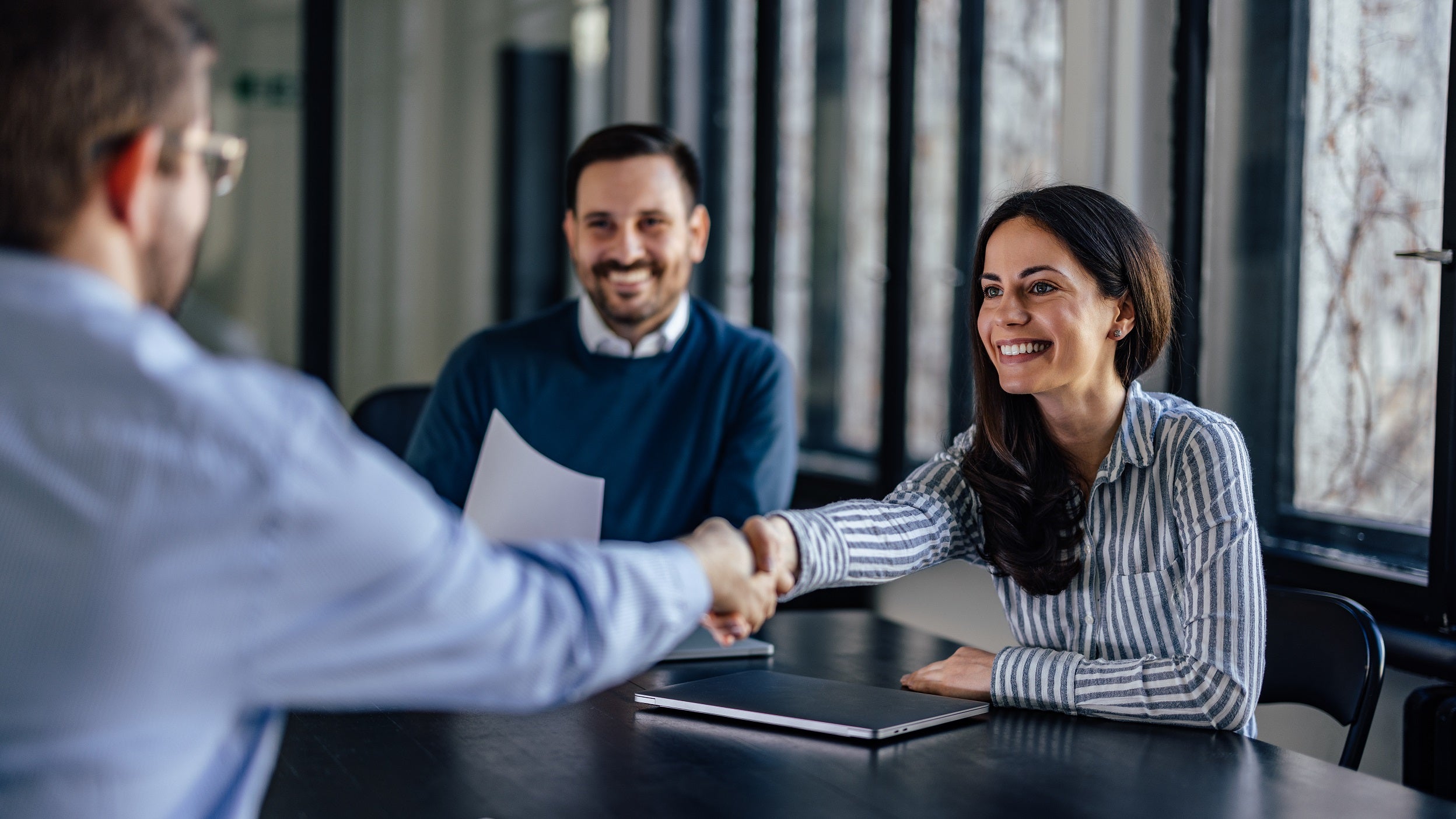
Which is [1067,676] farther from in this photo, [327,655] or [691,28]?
[691,28]

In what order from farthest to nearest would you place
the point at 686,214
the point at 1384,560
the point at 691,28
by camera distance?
the point at 691,28
the point at 686,214
the point at 1384,560

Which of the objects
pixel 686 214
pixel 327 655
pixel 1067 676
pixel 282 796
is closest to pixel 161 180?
pixel 327 655

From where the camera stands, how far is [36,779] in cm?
73

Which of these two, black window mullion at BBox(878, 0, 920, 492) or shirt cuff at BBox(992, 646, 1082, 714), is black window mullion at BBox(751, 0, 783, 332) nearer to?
black window mullion at BBox(878, 0, 920, 492)

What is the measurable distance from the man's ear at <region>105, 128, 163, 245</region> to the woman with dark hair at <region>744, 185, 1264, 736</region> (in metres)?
0.86

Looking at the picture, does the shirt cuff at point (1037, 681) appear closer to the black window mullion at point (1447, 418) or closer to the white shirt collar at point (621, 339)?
the black window mullion at point (1447, 418)

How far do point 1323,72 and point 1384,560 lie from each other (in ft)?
2.87

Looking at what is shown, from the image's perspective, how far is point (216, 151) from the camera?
2.89 ft

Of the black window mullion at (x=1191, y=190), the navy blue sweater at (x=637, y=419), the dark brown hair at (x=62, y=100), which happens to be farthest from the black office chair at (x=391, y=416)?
the dark brown hair at (x=62, y=100)

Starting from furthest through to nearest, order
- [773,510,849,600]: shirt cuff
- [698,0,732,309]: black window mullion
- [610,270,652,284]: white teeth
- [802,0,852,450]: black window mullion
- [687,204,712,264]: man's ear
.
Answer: [698,0,732,309]: black window mullion
[802,0,852,450]: black window mullion
[687,204,712,264]: man's ear
[610,270,652,284]: white teeth
[773,510,849,600]: shirt cuff

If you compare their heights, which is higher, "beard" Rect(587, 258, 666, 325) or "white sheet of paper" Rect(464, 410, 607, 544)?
"beard" Rect(587, 258, 666, 325)

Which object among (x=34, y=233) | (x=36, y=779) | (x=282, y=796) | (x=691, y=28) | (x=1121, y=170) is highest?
(x=691, y=28)

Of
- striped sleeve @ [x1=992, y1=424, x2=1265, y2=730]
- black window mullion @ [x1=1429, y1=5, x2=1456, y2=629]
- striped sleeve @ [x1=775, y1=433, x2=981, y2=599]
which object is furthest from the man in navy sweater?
black window mullion @ [x1=1429, y1=5, x2=1456, y2=629]

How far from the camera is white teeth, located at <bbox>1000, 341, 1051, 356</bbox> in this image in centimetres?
166
